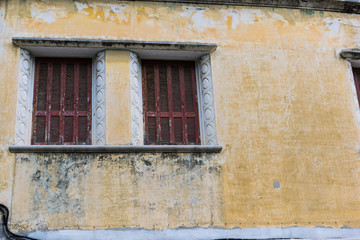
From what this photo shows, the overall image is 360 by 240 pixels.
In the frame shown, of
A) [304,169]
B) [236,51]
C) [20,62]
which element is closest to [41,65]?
[20,62]

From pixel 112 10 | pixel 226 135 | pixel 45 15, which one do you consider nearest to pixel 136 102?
pixel 226 135

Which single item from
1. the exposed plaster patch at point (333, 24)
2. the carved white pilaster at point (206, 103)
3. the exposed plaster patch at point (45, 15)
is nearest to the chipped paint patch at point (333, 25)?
the exposed plaster patch at point (333, 24)

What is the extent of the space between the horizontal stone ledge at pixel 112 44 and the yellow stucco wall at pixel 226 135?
0.16 meters

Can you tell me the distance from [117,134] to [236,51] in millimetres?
2463

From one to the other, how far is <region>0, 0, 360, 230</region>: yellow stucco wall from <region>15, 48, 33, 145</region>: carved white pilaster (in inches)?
4.0

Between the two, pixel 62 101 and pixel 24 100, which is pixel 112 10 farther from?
pixel 24 100

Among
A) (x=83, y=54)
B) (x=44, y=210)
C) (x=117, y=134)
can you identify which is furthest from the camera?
(x=83, y=54)

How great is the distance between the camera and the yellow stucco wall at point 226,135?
714 cm

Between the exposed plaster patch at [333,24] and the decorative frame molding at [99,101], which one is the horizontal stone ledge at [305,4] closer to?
the exposed plaster patch at [333,24]

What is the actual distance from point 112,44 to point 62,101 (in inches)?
47.3

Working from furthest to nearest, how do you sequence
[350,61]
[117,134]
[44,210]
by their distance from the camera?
[350,61]
[117,134]
[44,210]

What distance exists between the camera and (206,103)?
797 cm

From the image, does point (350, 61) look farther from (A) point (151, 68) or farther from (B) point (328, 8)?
(A) point (151, 68)

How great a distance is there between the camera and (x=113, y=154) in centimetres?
735
